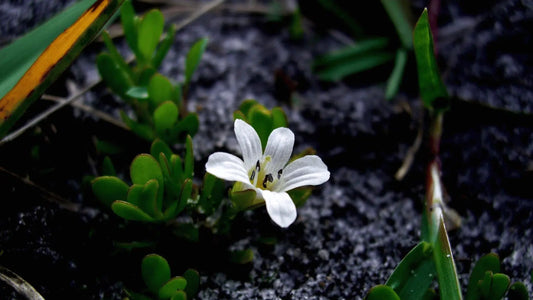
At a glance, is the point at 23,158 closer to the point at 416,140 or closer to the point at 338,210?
the point at 338,210

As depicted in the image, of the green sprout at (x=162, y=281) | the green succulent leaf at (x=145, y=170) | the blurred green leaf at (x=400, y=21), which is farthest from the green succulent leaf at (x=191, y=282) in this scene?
the blurred green leaf at (x=400, y=21)

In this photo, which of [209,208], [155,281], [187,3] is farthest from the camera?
[187,3]

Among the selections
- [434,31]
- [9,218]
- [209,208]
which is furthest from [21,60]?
[434,31]

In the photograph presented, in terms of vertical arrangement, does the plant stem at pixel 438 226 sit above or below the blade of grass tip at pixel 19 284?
below

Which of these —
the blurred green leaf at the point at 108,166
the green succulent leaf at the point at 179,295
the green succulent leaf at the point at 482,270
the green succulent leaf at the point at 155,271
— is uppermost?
the blurred green leaf at the point at 108,166

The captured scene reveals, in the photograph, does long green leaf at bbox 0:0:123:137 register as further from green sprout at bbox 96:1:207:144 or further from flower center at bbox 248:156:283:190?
flower center at bbox 248:156:283:190

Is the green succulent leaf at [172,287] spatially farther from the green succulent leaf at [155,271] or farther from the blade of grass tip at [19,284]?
the blade of grass tip at [19,284]

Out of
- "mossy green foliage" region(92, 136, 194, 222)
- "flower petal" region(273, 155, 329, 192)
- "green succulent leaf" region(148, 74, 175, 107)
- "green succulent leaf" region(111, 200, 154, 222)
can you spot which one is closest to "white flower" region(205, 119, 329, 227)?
"flower petal" region(273, 155, 329, 192)
